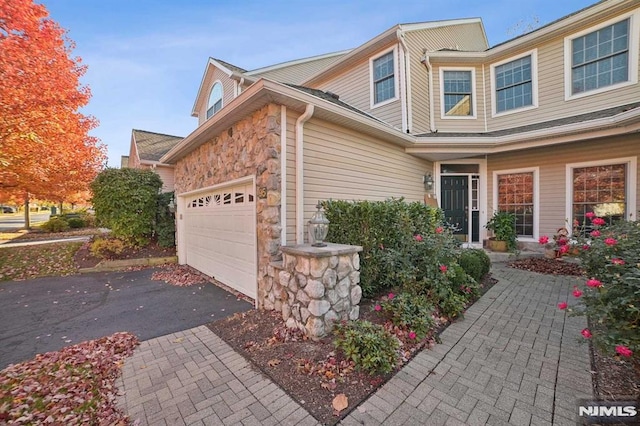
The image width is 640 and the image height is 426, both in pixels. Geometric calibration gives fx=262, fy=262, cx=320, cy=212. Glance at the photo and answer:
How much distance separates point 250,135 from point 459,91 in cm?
717

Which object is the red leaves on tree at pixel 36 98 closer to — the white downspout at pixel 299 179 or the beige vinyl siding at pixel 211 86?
the beige vinyl siding at pixel 211 86

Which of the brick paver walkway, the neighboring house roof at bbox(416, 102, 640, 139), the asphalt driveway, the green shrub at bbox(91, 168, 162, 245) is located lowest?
the asphalt driveway

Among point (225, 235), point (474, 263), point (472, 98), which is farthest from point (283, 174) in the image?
point (472, 98)

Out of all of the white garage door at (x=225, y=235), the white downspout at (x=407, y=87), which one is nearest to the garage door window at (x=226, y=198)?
the white garage door at (x=225, y=235)

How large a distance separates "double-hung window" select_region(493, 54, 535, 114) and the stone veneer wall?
7558 millimetres

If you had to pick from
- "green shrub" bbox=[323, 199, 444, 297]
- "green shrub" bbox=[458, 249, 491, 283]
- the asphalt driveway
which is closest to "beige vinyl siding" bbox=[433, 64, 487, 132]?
"green shrub" bbox=[458, 249, 491, 283]

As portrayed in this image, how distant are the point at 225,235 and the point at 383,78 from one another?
21.0 feet

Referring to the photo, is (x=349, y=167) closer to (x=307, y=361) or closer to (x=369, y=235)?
(x=369, y=235)

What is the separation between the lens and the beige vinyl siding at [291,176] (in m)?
3.98

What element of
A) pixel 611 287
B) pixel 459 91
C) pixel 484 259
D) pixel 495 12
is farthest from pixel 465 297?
pixel 495 12

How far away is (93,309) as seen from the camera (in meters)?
4.48

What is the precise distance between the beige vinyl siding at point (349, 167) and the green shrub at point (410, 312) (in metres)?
1.76

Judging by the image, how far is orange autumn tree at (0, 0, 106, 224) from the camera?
7500 millimetres

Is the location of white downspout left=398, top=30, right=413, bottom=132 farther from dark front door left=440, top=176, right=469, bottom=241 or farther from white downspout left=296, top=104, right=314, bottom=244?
white downspout left=296, top=104, right=314, bottom=244
